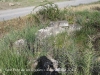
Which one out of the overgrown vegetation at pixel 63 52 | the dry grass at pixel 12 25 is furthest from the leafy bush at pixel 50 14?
the overgrown vegetation at pixel 63 52

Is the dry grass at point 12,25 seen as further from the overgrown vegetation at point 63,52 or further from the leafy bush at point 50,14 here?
the overgrown vegetation at point 63,52

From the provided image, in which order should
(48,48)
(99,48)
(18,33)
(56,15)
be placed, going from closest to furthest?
(48,48), (99,48), (18,33), (56,15)

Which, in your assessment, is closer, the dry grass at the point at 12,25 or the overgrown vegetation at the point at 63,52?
the overgrown vegetation at the point at 63,52

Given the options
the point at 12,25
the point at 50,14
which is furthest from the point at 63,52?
the point at 50,14

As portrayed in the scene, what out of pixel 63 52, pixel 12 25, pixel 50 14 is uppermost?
pixel 63 52

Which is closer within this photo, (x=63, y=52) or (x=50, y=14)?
(x=63, y=52)

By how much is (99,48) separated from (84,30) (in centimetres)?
194

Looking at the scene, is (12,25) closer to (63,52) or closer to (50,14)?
(50,14)

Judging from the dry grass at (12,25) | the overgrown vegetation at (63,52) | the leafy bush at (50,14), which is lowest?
the dry grass at (12,25)

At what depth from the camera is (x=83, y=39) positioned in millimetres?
7895

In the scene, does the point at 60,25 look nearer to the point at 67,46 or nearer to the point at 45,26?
the point at 45,26

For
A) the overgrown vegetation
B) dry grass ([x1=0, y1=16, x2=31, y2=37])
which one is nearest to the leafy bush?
dry grass ([x1=0, y1=16, x2=31, y2=37])

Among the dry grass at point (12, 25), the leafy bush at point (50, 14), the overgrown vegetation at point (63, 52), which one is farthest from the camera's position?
the leafy bush at point (50, 14)

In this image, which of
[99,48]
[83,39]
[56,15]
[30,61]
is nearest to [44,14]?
[56,15]
